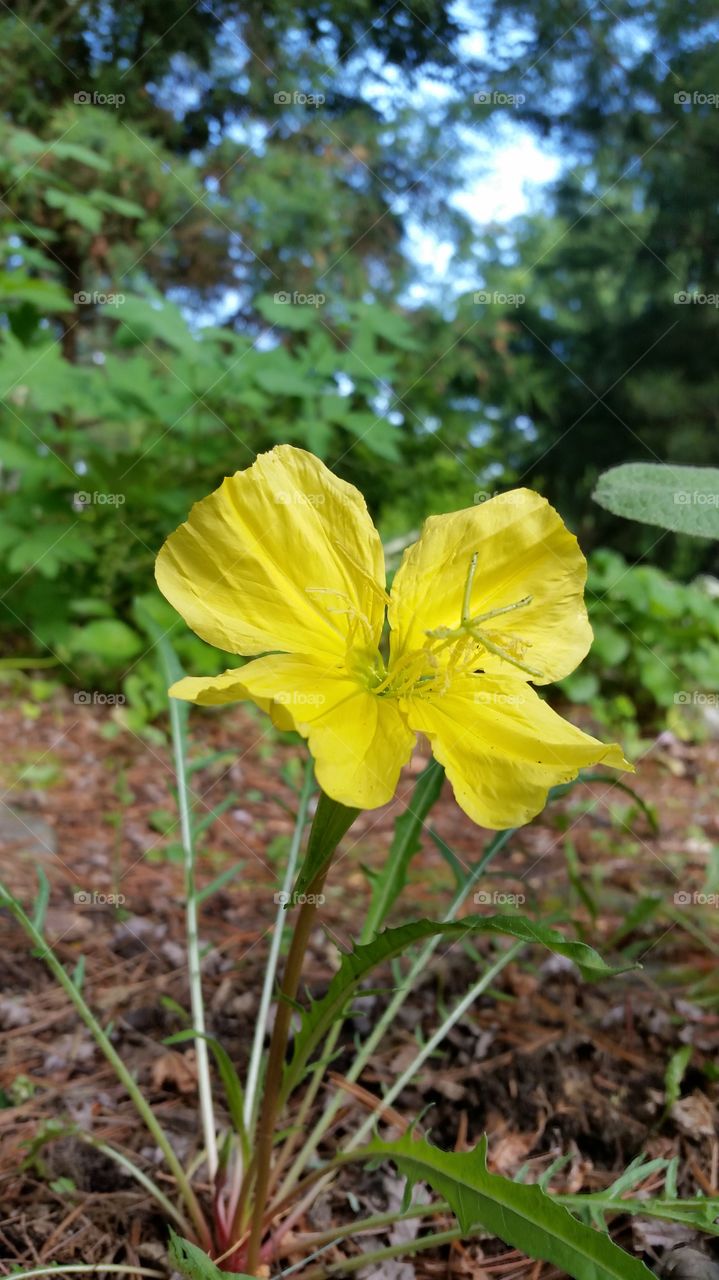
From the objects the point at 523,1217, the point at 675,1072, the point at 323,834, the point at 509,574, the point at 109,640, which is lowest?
the point at 109,640

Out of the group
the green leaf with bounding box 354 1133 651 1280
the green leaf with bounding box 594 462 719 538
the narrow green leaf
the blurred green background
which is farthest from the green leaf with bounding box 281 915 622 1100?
the blurred green background

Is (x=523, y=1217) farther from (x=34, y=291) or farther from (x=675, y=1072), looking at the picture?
(x=34, y=291)

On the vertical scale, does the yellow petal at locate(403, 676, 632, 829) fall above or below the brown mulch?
above

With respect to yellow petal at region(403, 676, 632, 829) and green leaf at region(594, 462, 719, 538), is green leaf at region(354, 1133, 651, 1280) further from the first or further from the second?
green leaf at region(594, 462, 719, 538)

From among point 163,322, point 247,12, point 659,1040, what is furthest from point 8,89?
point 659,1040

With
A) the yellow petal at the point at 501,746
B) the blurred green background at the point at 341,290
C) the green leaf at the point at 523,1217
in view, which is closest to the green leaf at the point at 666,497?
A: the yellow petal at the point at 501,746

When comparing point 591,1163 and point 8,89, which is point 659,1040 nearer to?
point 591,1163

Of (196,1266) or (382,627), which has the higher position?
(382,627)

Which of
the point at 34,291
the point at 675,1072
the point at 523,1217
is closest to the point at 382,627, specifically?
the point at 523,1217
